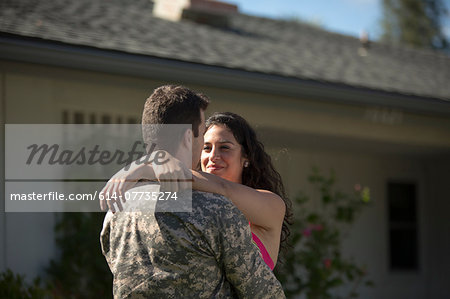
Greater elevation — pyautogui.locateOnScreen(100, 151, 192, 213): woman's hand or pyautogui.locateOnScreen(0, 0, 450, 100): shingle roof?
pyautogui.locateOnScreen(0, 0, 450, 100): shingle roof

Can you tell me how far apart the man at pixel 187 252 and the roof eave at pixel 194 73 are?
9.93 ft

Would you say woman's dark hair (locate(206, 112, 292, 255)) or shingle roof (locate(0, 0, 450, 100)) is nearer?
woman's dark hair (locate(206, 112, 292, 255))

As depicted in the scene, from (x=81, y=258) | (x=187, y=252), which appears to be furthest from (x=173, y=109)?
(x=81, y=258)

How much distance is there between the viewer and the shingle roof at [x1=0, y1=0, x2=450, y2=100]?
595 centimetres

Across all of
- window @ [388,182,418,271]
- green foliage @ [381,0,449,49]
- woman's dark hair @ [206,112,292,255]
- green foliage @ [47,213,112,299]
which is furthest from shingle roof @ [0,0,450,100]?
green foliage @ [381,0,449,49]

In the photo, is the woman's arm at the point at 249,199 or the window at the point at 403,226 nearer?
the woman's arm at the point at 249,199

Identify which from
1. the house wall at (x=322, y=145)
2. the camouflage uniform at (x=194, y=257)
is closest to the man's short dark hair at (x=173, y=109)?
the camouflage uniform at (x=194, y=257)

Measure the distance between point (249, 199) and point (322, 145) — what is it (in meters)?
6.59

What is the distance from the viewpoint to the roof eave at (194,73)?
4891 mm

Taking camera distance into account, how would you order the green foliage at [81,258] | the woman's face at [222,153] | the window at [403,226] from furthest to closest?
the window at [403,226] → the green foliage at [81,258] → the woman's face at [222,153]

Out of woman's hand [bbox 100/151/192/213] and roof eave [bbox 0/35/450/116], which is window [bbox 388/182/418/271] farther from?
woman's hand [bbox 100/151/192/213]

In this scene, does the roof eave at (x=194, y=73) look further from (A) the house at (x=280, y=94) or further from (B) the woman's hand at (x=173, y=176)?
(B) the woman's hand at (x=173, y=176)

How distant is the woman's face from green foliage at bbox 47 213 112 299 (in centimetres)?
293

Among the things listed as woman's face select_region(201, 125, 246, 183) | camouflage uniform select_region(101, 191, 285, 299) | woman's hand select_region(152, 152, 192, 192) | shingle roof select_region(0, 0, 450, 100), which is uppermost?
shingle roof select_region(0, 0, 450, 100)
